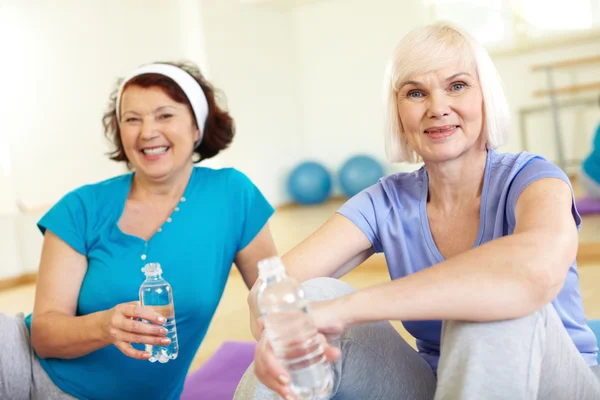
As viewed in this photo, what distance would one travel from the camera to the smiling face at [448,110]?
1479mm

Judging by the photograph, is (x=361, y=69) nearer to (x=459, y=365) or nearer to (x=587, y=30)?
(x=587, y=30)

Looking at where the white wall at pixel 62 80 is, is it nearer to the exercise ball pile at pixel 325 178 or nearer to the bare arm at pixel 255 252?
the exercise ball pile at pixel 325 178

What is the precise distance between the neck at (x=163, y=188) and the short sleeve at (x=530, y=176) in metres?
1.02

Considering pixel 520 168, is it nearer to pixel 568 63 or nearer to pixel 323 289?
pixel 323 289

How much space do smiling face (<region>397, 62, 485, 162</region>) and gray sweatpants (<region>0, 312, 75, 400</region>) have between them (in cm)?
120

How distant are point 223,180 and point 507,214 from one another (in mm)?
920

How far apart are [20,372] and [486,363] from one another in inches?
53.7

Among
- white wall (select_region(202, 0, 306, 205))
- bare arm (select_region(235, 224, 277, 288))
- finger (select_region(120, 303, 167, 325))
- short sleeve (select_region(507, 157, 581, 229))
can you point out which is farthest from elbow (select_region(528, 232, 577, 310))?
white wall (select_region(202, 0, 306, 205))

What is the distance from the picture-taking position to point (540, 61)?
24.0 feet

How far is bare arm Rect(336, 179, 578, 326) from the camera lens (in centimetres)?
116

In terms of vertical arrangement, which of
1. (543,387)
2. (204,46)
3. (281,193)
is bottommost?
(281,193)

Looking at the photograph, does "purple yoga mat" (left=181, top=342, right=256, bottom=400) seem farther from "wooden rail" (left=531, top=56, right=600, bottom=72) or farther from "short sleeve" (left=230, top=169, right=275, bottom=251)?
"wooden rail" (left=531, top=56, right=600, bottom=72)

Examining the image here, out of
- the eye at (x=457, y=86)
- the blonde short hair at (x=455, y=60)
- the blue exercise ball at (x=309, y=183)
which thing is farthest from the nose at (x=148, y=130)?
the blue exercise ball at (x=309, y=183)

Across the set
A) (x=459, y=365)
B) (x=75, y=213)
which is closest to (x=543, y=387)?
(x=459, y=365)
